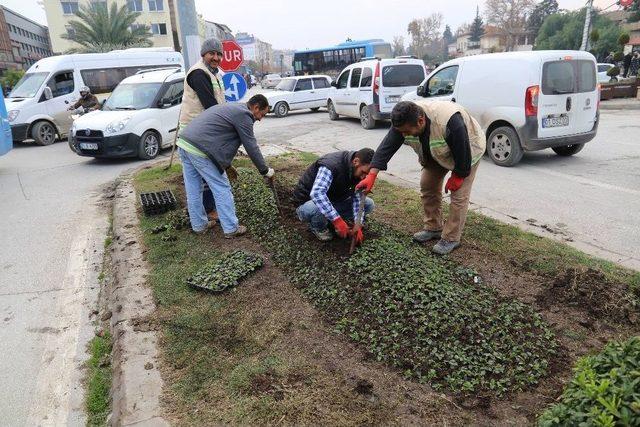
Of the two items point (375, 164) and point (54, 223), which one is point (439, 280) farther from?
point (54, 223)

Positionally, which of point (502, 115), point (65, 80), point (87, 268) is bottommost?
point (87, 268)

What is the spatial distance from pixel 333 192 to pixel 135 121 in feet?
25.5

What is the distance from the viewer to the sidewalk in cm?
1612

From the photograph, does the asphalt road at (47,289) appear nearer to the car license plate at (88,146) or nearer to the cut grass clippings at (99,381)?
the cut grass clippings at (99,381)

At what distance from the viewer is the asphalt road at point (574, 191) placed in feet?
16.6

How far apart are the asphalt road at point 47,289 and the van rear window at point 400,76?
8.25 meters

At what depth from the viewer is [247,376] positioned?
9.52 ft

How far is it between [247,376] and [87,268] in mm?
3219

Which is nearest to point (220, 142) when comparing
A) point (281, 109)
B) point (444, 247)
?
point (444, 247)

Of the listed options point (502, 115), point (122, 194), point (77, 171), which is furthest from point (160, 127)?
point (502, 115)

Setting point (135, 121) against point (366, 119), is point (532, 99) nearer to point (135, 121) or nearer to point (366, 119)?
point (366, 119)

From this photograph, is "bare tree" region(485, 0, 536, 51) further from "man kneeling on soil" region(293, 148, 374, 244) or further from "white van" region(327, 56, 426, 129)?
"man kneeling on soil" region(293, 148, 374, 244)

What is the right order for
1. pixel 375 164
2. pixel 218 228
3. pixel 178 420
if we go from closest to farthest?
pixel 178 420 < pixel 375 164 < pixel 218 228

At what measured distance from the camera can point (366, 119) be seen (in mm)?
14539
